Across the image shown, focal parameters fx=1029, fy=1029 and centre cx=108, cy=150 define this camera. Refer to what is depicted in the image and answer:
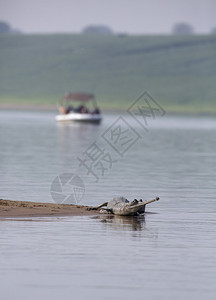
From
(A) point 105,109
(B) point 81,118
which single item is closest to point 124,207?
(B) point 81,118

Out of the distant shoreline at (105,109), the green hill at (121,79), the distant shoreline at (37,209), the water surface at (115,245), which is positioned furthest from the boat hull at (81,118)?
the distant shoreline at (37,209)

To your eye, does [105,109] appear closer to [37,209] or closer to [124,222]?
[37,209]

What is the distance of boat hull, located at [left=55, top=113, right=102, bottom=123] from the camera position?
99875mm

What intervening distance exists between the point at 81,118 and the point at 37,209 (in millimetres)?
79227

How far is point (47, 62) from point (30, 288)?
18430cm

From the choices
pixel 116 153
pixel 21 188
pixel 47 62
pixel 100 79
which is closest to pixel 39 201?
pixel 21 188

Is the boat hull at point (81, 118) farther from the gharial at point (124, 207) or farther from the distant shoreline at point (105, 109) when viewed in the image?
the gharial at point (124, 207)

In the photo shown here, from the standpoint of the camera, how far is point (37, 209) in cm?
2322

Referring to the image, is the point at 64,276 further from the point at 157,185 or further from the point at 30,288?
the point at 157,185

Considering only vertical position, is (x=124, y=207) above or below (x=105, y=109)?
below

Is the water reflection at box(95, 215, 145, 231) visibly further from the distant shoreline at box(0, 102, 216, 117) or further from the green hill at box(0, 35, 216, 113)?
the green hill at box(0, 35, 216, 113)

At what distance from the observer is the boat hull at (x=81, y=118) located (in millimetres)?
99875

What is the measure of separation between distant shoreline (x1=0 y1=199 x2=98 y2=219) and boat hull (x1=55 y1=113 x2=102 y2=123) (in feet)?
247

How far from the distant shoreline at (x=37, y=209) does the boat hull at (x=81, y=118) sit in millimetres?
75410
